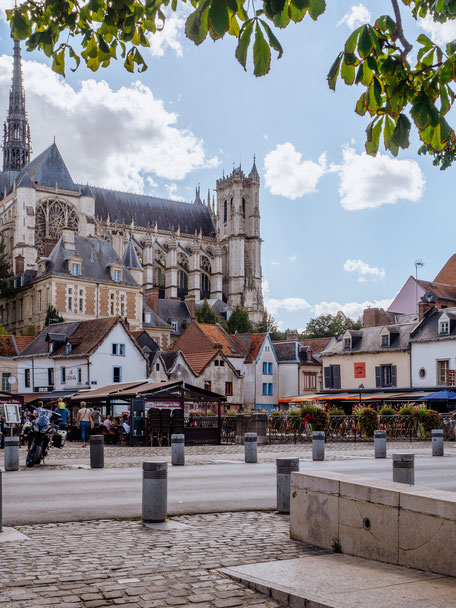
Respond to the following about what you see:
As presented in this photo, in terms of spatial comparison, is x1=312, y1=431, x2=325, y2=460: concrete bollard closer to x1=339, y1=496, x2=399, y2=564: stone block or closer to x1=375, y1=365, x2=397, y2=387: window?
x1=339, y1=496, x2=399, y2=564: stone block

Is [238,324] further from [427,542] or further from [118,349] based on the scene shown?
[427,542]

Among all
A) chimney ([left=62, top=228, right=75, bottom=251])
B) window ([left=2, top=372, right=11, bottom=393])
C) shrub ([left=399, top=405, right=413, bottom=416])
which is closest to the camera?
shrub ([left=399, top=405, right=413, bottom=416])

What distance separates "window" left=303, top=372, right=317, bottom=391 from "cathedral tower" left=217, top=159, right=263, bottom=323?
55.1 m

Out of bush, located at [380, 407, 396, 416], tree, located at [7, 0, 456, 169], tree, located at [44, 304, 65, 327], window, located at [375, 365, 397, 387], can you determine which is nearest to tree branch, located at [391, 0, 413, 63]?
tree, located at [7, 0, 456, 169]

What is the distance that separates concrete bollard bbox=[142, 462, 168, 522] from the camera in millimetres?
9109

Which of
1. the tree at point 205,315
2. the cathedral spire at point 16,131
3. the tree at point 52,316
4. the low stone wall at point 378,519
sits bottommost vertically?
the low stone wall at point 378,519

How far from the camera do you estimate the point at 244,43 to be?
14.4 ft

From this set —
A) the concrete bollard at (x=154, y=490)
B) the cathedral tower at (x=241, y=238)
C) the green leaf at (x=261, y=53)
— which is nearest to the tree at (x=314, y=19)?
the green leaf at (x=261, y=53)

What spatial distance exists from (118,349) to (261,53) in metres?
46.4

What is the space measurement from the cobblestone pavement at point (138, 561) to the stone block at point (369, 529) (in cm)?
56

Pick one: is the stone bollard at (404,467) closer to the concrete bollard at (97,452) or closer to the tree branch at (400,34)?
the tree branch at (400,34)

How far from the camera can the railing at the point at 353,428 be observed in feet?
109

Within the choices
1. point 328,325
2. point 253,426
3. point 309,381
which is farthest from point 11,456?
point 328,325

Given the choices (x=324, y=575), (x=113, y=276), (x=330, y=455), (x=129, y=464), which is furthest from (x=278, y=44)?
(x=113, y=276)
